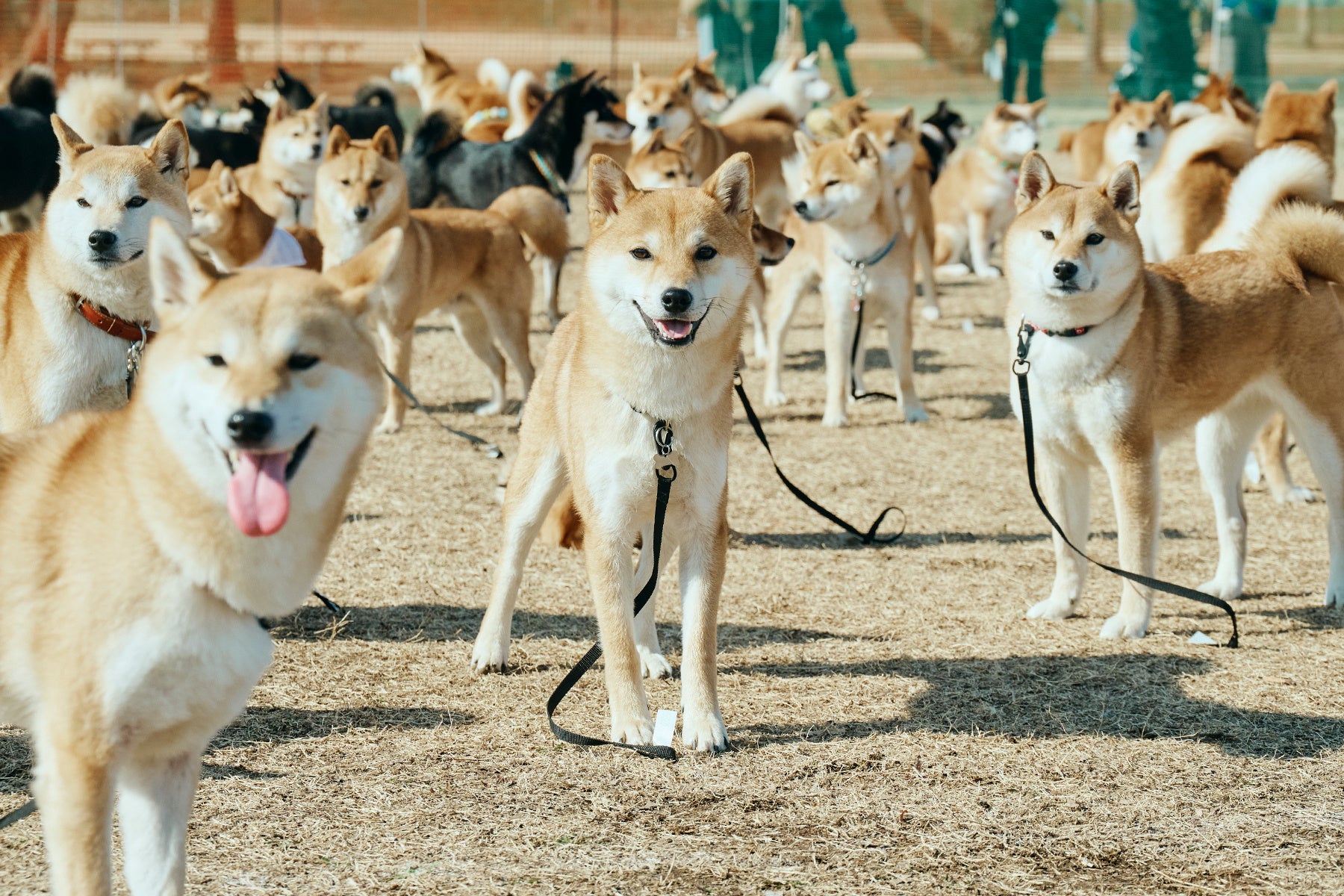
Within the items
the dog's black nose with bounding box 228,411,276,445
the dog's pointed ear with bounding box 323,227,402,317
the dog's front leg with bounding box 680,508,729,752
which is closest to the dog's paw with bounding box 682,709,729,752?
the dog's front leg with bounding box 680,508,729,752

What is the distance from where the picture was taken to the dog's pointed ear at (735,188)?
3.82 m

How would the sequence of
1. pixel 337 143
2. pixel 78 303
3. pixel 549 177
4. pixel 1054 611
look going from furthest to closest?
pixel 549 177 < pixel 337 143 < pixel 1054 611 < pixel 78 303

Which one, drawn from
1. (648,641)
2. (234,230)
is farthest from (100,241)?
Result: (234,230)

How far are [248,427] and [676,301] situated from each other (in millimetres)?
1543

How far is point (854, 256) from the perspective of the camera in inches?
315

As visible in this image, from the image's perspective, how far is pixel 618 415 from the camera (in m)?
3.63

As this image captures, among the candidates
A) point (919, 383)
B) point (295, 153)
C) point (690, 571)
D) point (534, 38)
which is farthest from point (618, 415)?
point (534, 38)

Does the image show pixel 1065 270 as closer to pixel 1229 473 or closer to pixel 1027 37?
pixel 1229 473

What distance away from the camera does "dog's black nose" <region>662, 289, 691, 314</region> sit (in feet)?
11.6

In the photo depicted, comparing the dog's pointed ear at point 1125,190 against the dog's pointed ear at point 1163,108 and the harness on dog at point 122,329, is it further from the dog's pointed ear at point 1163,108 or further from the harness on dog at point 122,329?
the dog's pointed ear at point 1163,108

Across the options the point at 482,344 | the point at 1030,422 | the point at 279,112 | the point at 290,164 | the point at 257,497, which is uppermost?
the point at 279,112

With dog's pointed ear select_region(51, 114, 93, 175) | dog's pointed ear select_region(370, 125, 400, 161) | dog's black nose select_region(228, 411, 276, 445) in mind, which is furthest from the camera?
dog's pointed ear select_region(370, 125, 400, 161)

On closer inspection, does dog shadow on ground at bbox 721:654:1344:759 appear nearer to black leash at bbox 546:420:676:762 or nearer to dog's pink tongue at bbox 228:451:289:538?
black leash at bbox 546:420:676:762

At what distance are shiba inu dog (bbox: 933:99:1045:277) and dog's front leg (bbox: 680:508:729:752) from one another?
10.3m
